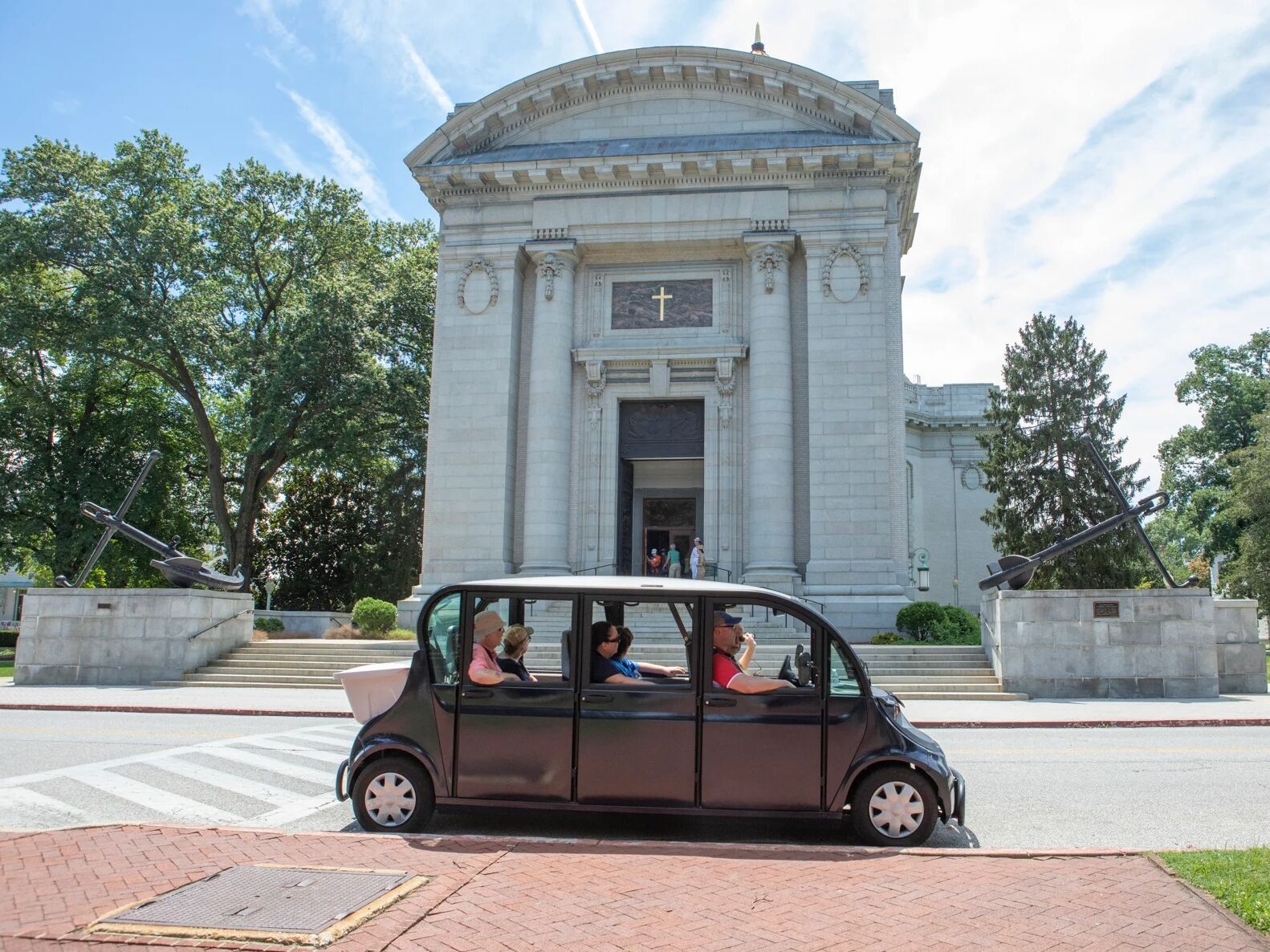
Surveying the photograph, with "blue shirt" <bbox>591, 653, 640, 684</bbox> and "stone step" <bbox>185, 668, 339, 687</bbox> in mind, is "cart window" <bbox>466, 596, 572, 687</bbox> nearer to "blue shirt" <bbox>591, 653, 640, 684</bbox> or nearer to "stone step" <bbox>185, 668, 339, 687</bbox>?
"blue shirt" <bbox>591, 653, 640, 684</bbox>

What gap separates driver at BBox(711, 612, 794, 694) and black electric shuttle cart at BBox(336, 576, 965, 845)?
1 cm

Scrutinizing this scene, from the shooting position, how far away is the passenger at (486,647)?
725 centimetres

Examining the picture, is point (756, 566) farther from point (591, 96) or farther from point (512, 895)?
point (512, 895)

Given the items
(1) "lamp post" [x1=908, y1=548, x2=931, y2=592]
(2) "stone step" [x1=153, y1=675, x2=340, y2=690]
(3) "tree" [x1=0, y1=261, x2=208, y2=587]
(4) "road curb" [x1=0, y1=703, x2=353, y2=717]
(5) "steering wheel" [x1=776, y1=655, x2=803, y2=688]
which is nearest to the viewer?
(5) "steering wheel" [x1=776, y1=655, x2=803, y2=688]

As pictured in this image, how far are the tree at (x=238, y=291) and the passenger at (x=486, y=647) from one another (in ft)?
99.7

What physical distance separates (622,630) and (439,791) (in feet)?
5.82

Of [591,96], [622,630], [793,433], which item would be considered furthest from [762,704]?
[591,96]

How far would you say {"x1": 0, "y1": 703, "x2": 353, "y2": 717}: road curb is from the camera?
52.2 ft

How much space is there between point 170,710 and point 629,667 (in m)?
12.1

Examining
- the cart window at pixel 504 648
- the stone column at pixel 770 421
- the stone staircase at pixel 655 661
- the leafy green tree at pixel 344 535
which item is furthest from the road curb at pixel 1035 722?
the leafy green tree at pixel 344 535

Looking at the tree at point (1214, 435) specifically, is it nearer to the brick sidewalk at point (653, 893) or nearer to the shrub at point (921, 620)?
the shrub at point (921, 620)

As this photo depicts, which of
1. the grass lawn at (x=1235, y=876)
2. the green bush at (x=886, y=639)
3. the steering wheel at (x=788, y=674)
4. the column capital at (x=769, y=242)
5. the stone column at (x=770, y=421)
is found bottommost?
the grass lawn at (x=1235, y=876)

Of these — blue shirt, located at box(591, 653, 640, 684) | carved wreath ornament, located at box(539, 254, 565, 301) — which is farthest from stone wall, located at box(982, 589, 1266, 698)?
carved wreath ornament, located at box(539, 254, 565, 301)

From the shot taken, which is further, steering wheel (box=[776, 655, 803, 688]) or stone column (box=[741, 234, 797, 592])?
stone column (box=[741, 234, 797, 592])
